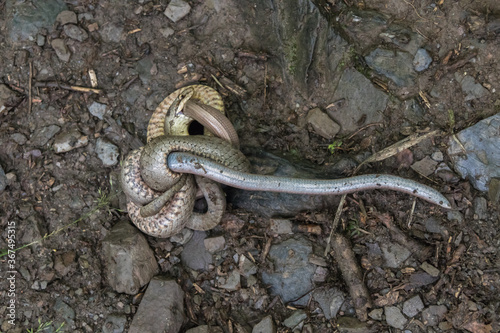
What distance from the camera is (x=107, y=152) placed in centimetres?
540

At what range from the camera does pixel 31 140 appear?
540 cm

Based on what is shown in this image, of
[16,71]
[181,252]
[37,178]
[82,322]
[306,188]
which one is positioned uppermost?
[16,71]

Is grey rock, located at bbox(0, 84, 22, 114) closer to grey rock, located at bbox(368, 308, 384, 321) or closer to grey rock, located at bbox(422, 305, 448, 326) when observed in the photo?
grey rock, located at bbox(368, 308, 384, 321)

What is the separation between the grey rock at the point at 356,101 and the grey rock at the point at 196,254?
2.23 meters

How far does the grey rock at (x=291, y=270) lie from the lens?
4977 millimetres

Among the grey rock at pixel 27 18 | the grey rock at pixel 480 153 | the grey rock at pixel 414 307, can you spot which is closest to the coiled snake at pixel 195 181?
the grey rock at pixel 480 153

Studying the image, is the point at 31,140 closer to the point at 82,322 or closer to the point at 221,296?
the point at 82,322

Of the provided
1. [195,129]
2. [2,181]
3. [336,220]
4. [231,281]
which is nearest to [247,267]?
[231,281]

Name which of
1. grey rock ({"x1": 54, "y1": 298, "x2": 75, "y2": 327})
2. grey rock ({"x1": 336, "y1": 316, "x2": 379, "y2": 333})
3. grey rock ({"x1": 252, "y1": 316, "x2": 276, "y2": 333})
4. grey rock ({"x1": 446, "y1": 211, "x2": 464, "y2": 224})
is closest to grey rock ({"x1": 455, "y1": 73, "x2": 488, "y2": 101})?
grey rock ({"x1": 446, "y1": 211, "x2": 464, "y2": 224})

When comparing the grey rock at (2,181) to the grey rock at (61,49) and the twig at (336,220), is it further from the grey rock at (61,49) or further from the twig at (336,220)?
the twig at (336,220)

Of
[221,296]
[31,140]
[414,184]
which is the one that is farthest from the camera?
[31,140]

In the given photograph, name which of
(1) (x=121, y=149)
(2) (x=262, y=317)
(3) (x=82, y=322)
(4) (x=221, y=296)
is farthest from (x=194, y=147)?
(3) (x=82, y=322)

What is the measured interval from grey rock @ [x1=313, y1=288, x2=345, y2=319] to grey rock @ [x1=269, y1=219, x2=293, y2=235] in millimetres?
765

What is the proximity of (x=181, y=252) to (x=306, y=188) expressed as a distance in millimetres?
1736
